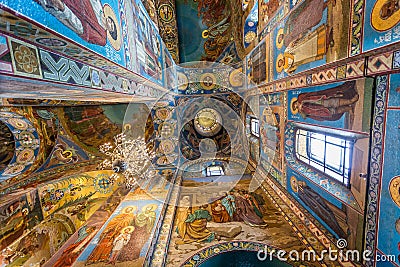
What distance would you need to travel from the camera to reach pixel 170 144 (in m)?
10.6

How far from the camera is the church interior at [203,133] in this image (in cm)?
286

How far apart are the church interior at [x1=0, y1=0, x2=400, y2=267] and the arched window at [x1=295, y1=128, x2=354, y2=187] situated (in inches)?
1.6

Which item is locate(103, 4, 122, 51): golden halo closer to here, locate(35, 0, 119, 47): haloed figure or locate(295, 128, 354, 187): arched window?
locate(35, 0, 119, 47): haloed figure

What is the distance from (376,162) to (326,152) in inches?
55.9

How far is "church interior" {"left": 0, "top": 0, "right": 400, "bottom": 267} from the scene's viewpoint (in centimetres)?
286

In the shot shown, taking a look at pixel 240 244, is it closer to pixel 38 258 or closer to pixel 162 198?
pixel 162 198

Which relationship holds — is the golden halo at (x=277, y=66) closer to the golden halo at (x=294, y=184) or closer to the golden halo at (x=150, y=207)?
the golden halo at (x=294, y=184)

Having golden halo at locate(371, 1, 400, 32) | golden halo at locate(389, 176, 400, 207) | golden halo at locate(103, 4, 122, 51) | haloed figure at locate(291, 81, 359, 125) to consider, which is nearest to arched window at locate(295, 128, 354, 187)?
haloed figure at locate(291, 81, 359, 125)

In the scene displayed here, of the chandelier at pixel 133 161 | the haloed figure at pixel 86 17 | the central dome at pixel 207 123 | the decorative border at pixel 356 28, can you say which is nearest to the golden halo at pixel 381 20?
the decorative border at pixel 356 28

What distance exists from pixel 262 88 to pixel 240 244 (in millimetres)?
5980

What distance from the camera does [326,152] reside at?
474 cm

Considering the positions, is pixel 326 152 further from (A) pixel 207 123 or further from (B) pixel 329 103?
(A) pixel 207 123

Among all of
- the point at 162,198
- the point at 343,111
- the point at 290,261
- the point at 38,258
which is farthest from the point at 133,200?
→ the point at 343,111

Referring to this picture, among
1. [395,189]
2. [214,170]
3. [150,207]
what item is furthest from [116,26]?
[214,170]
